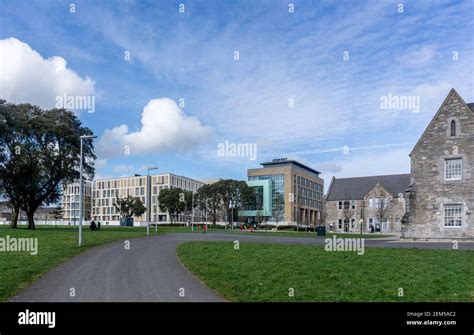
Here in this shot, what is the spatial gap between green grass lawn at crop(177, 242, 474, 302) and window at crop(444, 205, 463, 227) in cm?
2015

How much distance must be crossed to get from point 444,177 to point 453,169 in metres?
1.08

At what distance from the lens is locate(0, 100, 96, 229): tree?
47562 mm

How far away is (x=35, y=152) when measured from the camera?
48344mm

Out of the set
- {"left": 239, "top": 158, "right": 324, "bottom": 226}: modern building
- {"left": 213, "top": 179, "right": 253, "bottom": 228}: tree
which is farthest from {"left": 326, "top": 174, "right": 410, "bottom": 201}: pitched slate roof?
{"left": 239, "top": 158, "right": 324, "bottom": 226}: modern building

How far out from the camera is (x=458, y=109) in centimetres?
3712

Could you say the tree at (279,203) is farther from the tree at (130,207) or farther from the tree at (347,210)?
the tree at (130,207)

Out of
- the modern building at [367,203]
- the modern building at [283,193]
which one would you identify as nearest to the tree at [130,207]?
the modern building at [283,193]

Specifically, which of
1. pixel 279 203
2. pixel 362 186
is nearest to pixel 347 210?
pixel 362 186

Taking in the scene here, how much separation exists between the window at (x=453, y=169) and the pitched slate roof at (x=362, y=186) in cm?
4228

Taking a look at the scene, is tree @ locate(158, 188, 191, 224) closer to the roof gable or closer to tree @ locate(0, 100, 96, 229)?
tree @ locate(0, 100, 96, 229)

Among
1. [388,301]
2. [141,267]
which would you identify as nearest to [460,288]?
[388,301]
